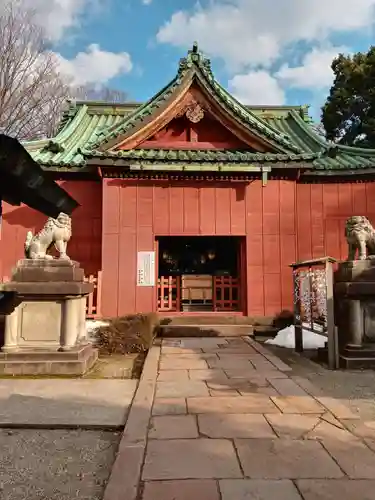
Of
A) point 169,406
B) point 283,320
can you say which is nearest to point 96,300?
point 283,320

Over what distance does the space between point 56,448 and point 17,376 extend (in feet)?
9.72

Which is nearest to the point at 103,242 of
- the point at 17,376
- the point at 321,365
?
the point at 17,376

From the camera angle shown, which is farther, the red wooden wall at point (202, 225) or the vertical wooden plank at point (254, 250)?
the vertical wooden plank at point (254, 250)

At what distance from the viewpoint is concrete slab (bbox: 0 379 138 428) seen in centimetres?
414

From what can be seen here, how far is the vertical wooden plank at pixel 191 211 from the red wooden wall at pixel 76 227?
2.55 m

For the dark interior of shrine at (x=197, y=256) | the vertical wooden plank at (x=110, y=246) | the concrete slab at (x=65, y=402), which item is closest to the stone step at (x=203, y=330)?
the vertical wooden plank at (x=110, y=246)

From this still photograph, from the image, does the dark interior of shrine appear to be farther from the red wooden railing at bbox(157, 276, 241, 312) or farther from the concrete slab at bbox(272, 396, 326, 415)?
the concrete slab at bbox(272, 396, 326, 415)

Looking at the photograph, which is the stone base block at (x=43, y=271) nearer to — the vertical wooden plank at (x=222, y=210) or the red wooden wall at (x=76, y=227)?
the red wooden wall at (x=76, y=227)

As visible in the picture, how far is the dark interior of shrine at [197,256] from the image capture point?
47.2ft

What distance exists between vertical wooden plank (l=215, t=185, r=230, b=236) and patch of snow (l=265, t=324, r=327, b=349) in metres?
3.17

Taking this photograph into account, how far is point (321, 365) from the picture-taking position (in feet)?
22.6

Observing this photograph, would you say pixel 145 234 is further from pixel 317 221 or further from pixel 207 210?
pixel 317 221

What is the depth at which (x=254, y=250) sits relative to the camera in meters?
10.9

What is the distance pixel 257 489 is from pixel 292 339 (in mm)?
6741
